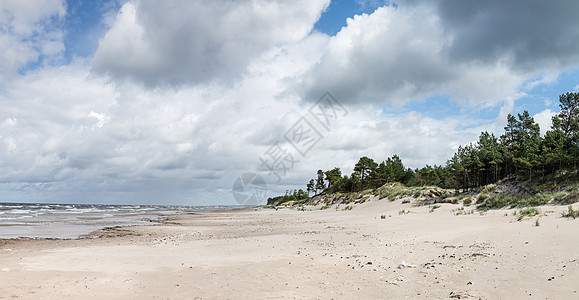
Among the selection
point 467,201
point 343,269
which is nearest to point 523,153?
point 467,201

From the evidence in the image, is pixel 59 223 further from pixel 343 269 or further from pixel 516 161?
pixel 516 161

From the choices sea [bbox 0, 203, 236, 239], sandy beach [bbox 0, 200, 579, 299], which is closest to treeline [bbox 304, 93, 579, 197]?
sandy beach [bbox 0, 200, 579, 299]

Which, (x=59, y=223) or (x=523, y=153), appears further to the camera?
(x=523, y=153)

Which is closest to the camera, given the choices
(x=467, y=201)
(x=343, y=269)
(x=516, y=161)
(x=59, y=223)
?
(x=343, y=269)

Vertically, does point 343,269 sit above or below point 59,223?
above

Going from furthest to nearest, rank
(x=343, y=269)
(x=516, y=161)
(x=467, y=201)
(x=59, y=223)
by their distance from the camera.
Answer: (x=516, y=161)
(x=59, y=223)
(x=467, y=201)
(x=343, y=269)

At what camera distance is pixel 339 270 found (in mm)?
9734

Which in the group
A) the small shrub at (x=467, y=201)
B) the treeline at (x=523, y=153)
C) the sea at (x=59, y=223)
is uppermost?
the treeline at (x=523, y=153)

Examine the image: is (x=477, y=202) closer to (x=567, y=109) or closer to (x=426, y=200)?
(x=426, y=200)

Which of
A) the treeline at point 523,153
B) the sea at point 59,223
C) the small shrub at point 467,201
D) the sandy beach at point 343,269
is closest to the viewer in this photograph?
the sandy beach at point 343,269

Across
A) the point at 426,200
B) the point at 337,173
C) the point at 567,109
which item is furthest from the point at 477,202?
the point at 337,173

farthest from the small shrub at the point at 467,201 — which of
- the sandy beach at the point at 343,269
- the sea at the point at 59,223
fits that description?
the sea at the point at 59,223

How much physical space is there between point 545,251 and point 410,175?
3782 inches

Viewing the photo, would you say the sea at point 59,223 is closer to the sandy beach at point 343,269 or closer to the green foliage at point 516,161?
the sandy beach at point 343,269
